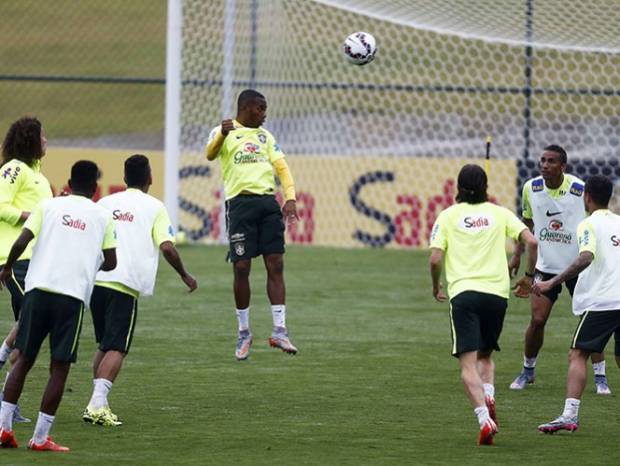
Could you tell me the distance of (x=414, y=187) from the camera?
76.8ft

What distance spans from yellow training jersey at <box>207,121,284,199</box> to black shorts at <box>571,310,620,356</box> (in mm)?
4002

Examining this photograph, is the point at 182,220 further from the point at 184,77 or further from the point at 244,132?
the point at 244,132

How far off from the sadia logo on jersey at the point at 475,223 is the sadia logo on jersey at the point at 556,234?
2684 millimetres

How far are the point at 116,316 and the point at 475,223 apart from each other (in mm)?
2538

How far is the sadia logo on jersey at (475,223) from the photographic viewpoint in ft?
31.2

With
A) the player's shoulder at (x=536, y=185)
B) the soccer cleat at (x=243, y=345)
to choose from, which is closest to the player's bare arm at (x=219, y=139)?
the soccer cleat at (x=243, y=345)

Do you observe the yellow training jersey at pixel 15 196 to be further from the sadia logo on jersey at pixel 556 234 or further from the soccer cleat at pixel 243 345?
the sadia logo on jersey at pixel 556 234

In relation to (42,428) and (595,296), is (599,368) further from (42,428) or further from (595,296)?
(42,428)

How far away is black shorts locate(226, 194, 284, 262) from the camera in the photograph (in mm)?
12961

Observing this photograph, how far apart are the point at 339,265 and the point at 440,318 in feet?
16.9

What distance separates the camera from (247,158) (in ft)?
42.4

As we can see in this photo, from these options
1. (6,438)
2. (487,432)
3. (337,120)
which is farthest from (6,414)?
(337,120)

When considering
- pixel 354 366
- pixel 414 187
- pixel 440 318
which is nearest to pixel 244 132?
pixel 354 366

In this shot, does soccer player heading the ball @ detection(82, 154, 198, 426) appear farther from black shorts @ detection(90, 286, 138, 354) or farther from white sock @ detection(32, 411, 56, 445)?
white sock @ detection(32, 411, 56, 445)
